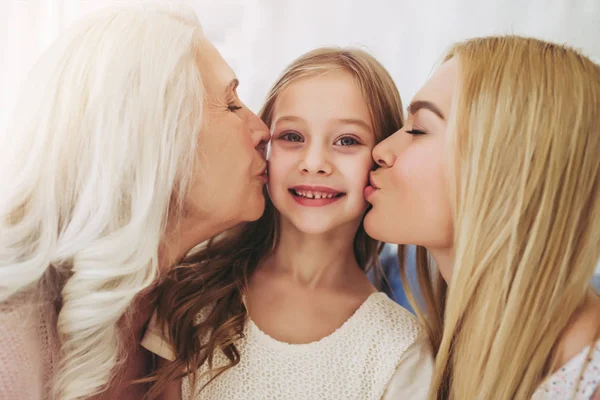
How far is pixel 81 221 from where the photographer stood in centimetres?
99

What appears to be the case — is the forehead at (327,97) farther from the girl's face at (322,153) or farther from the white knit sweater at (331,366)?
the white knit sweater at (331,366)

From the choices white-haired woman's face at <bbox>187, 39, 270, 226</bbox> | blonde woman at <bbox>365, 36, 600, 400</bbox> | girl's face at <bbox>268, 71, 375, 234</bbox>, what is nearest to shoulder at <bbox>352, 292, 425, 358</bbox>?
blonde woman at <bbox>365, 36, 600, 400</bbox>

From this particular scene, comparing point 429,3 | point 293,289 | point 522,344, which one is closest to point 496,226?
point 522,344

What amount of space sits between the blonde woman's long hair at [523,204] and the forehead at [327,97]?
224 mm

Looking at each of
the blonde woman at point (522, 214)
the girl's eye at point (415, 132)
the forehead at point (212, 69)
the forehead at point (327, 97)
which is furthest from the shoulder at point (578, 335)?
the forehead at point (212, 69)

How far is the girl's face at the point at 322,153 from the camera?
1.19 metres

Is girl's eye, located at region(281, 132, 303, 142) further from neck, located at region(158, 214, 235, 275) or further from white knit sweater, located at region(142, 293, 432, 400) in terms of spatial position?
white knit sweater, located at region(142, 293, 432, 400)

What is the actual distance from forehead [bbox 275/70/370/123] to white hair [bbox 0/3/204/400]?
10.4 inches

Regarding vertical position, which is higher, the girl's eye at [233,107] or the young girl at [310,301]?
the girl's eye at [233,107]

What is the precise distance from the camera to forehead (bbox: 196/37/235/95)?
1.14 m

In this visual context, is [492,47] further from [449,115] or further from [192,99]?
[192,99]

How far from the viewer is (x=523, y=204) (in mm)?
1021

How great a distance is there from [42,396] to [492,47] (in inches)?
41.2

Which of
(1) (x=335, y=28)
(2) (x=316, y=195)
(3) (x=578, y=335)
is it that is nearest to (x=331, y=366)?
(2) (x=316, y=195)
